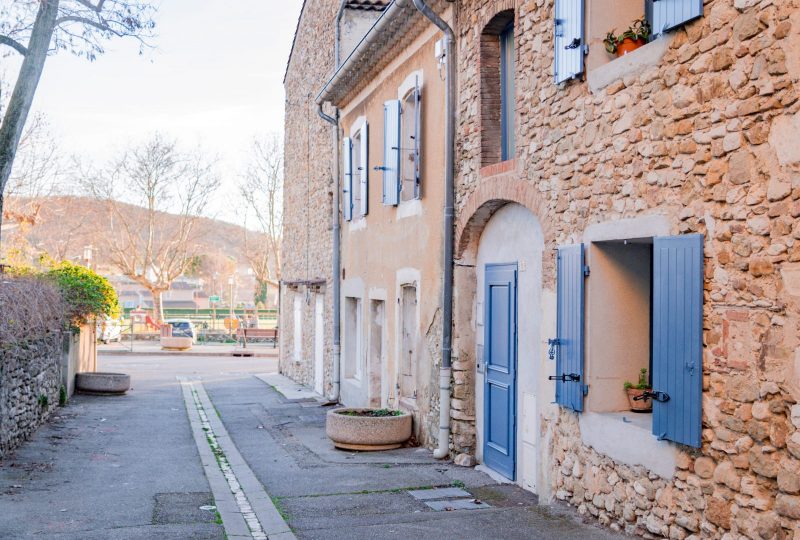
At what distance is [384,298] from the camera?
12.7 meters

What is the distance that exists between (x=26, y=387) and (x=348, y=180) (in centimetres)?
631

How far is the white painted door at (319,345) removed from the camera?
17.4 meters

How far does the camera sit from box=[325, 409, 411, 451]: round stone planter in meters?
10.5

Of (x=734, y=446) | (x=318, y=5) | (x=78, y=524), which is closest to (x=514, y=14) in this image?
(x=734, y=446)

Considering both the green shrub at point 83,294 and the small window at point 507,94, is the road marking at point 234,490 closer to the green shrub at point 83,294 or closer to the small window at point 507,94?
the small window at point 507,94

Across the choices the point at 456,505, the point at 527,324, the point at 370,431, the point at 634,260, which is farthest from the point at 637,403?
the point at 370,431

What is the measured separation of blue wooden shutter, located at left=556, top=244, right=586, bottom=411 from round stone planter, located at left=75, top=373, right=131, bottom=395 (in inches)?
527

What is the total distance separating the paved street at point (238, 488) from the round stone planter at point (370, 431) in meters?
0.18

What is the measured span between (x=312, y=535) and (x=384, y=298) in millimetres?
6344

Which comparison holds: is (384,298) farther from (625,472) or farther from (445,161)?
(625,472)

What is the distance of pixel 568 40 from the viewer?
682cm

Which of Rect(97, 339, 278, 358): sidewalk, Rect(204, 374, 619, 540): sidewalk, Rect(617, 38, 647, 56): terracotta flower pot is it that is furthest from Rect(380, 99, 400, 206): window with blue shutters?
Rect(97, 339, 278, 358): sidewalk

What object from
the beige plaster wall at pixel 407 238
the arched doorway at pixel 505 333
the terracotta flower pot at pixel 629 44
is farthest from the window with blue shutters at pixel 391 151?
the terracotta flower pot at pixel 629 44

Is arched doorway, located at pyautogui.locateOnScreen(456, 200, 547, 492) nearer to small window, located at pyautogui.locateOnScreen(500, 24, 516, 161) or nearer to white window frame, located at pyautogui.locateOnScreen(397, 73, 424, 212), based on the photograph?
small window, located at pyautogui.locateOnScreen(500, 24, 516, 161)
